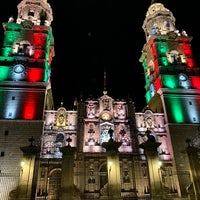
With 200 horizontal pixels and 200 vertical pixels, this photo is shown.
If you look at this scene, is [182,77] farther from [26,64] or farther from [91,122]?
[26,64]

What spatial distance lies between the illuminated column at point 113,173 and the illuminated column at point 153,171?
6.82ft

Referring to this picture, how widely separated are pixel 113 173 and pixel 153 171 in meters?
2.65

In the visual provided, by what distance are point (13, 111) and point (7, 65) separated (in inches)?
263

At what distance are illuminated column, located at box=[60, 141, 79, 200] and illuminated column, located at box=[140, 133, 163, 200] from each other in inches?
199

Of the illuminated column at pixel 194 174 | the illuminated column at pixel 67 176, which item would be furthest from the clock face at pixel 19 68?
the illuminated column at pixel 194 174

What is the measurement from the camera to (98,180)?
27.2 m

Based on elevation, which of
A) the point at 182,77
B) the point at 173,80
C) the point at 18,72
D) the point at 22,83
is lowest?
the point at 22,83

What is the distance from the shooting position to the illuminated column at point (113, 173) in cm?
1641

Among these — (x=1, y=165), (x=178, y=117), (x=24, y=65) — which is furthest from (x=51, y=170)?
(x=178, y=117)

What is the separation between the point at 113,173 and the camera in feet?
55.8

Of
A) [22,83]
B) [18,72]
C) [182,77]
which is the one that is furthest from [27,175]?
[182,77]

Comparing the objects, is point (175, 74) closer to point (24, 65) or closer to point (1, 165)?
point (24, 65)

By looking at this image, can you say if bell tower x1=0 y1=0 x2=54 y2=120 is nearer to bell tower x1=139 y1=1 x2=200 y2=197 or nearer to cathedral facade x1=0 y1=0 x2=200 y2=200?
cathedral facade x1=0 y1=0 x2=200 y2=200

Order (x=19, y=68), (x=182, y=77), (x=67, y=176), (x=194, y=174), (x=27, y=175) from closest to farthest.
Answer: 1. (x=67, y=176)
2. (x=27, y=175)
3. (x=194, y=174)
4. (x=19, y=68)
5. (x=182, y=77)
